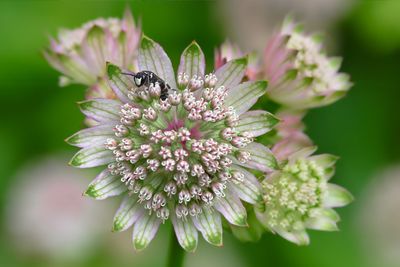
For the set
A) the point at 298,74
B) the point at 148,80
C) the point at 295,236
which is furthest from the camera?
the point at 298,74

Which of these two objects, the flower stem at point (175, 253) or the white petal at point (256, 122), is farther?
the flower stem at point (175, 253)

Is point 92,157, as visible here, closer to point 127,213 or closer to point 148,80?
point 127,213

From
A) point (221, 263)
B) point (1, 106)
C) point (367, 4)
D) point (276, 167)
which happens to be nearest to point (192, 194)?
point (276, 167)

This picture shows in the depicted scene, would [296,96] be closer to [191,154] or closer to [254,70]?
[254,70]

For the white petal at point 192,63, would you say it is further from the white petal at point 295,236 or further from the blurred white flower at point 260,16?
the blurred white flower at point 260,16

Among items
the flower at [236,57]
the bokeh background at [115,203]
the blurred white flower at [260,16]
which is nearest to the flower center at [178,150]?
the flower at [236,57]

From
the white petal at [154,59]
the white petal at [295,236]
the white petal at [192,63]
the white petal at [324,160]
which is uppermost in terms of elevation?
the white petal at [324,160]

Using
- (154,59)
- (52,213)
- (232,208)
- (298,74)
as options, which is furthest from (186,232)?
(52,213)

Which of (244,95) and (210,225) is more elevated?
(244,95)
